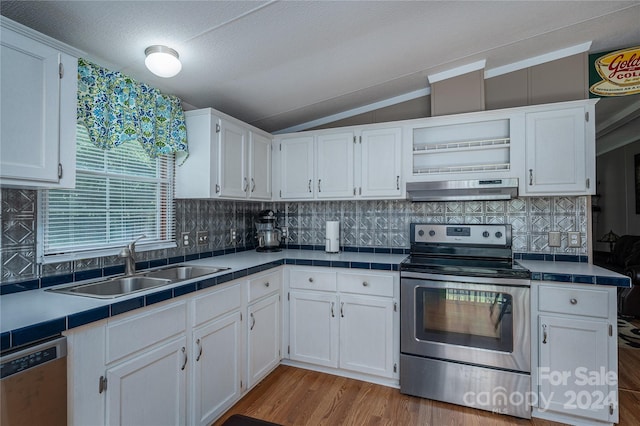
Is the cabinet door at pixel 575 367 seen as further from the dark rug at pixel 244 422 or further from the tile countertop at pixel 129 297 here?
the dark rug at pixel 244 422

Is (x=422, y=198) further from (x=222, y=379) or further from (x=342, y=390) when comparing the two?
(x=222, y=379)

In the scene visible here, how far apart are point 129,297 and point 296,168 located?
194 cm

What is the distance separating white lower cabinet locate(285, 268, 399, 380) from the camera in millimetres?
2383

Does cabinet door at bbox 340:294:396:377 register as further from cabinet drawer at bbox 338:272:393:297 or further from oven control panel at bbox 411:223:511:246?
oven control panel at bbox 411:223:511:246

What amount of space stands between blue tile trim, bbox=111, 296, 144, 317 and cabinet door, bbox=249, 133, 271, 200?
147cm

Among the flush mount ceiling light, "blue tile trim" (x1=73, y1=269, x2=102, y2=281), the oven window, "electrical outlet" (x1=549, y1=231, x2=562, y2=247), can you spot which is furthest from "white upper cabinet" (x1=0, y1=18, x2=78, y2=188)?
"electrical outlet" (x1=549, y1=231, x2=562, y2=247)

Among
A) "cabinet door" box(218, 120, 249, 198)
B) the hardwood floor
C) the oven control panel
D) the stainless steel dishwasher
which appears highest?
"cabinet door" box(218, 120, 249, 198)

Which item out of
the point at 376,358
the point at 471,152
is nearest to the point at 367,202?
the point at 471,152

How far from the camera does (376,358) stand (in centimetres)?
241

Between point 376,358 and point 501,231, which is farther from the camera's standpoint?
point 501,231

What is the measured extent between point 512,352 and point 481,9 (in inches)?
84.1

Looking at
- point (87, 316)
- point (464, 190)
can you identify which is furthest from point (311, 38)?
point (87, 316)

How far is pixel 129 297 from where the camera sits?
4.63ft

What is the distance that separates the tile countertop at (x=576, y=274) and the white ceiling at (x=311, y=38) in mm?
1622
